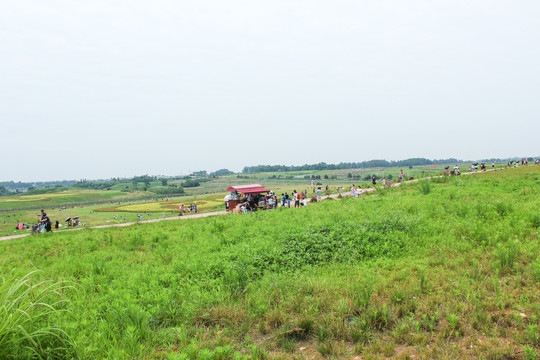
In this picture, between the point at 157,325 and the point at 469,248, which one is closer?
the point at 157,325

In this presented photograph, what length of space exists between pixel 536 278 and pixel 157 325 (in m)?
6.32

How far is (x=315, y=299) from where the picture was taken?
4.83m

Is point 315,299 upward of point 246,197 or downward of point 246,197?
downward

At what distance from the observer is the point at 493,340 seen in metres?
3.61

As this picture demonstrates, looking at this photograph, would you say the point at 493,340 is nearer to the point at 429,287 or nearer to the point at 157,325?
the point at 429,287

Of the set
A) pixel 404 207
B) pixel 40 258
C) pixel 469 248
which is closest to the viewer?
pixel 469 248

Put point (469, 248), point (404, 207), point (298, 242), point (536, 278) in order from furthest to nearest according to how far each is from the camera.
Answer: point (404, 207)
point (298, 242)
point (469, 248)
point (536, 278)

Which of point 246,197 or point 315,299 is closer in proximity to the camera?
point 315,299

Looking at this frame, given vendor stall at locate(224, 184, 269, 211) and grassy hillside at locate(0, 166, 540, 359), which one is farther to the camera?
vendor stall at locate(224, 184, 269, 211)

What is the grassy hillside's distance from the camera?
3658 millimetres

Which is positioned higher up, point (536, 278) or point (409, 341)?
point (536, 278)

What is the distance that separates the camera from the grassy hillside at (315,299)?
3.66 meters

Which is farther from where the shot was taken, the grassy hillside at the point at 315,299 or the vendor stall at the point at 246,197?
the vendor stall at the point at 246,197

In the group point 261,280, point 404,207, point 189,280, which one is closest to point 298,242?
point 261,280
